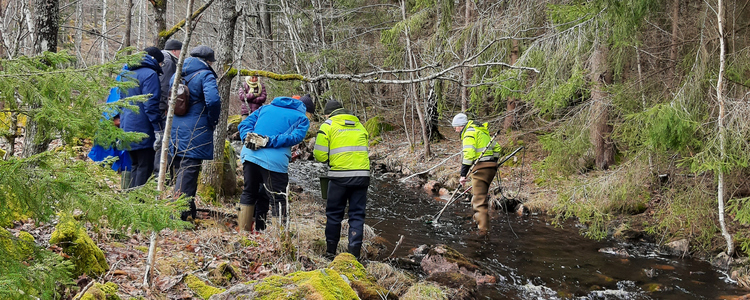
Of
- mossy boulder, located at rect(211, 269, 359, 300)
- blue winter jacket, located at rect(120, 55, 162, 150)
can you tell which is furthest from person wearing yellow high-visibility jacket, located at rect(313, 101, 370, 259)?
mossy boulder, located at rect(211, 269, 359, 300)

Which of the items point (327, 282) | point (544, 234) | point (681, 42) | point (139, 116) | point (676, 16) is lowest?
point (544, 234)

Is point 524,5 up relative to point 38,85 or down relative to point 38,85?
up

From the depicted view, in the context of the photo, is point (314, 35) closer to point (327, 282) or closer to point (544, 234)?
point (544, 234)

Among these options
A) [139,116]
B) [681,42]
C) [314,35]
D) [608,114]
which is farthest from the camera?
[314,35]

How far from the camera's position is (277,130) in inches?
222

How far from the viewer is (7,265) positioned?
6.82 feet

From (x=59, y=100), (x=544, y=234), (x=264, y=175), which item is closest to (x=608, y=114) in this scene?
(x=544, y=234)

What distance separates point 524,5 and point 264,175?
843cm

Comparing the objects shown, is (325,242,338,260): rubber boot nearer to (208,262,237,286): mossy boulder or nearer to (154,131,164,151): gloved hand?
(208,262,237,286): mossy boulder

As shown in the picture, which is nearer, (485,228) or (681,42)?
(681,42)

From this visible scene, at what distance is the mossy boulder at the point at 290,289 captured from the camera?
10.8ft

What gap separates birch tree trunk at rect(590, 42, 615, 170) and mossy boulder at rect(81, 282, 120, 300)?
790 centimetres

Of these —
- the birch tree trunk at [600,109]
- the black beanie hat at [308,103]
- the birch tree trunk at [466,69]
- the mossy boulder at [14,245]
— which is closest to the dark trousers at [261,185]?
the black beanie hat at [308,103]

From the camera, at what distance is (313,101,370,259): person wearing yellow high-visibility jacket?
559 centimetres
